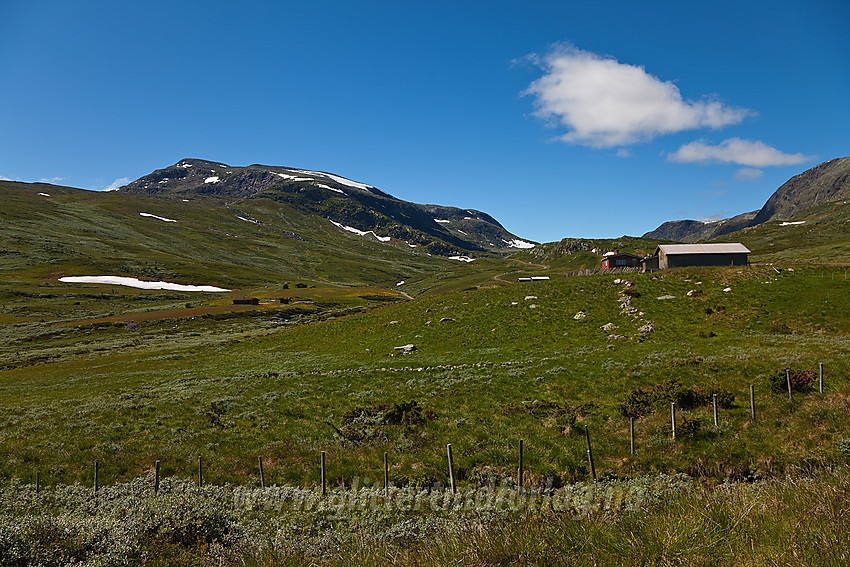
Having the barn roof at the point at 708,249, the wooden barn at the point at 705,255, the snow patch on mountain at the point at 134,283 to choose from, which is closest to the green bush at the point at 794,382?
the wooden barn at the point at 705,255

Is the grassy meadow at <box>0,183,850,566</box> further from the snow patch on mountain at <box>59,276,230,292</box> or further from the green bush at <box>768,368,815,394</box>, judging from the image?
the snow patch on mountain at <box>59,276,230,292</box>

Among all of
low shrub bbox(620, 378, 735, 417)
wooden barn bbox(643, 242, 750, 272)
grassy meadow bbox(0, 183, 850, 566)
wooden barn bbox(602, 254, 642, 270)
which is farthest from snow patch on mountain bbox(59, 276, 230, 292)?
A: low shrub bbox(620, 378, 735, 417)

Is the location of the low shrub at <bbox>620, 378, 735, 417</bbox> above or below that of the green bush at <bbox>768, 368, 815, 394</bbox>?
below

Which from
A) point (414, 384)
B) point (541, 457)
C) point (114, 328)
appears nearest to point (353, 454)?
point (541, 457)

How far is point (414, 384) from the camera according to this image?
2891cm

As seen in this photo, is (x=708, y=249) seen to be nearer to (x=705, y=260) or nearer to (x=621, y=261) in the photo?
(x=705, y=260)

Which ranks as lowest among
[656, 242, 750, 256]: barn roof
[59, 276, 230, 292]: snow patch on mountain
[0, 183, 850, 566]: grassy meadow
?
[0, 183, 850, 566]: grassy meadow

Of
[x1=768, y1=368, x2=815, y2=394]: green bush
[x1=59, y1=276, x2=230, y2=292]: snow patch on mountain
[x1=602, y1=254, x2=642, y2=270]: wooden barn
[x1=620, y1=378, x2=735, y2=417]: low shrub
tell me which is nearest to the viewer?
[x1=768, y1=368, x2=815, y2=394]: green bush

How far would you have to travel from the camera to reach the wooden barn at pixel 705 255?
71062mm

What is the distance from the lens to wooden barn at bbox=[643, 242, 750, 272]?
71062mm

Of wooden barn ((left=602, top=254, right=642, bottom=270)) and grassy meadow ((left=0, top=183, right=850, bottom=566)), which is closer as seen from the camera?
grassy meadow ((left=0, top=183, right=850, bottom=566))

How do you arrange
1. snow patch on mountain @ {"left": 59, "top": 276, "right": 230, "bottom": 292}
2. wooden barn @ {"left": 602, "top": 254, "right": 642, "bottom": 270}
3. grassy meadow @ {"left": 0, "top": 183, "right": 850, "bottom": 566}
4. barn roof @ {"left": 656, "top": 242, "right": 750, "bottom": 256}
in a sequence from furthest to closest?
1. snow patch on mountain @ {"left": 59, "top": 276, "right": 230, "bottom": 292}
2. wooden barn @ {"left": 602, "top": 254, "right": 642, "bottom": 270}
3. barn roof @ {"left": 656, "top": 242, "right": 750, "bottom": 256}
4. grassy meadow @ {"left": 0, "top": 183, "right": 850, "bottom": 566}

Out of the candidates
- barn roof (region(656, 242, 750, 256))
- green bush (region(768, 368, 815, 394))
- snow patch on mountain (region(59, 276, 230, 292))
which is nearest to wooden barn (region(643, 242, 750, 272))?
barn roof (region(656, 242, 750, 256))

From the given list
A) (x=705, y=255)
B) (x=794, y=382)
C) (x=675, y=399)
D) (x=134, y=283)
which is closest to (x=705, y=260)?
(x=705, y=255)
